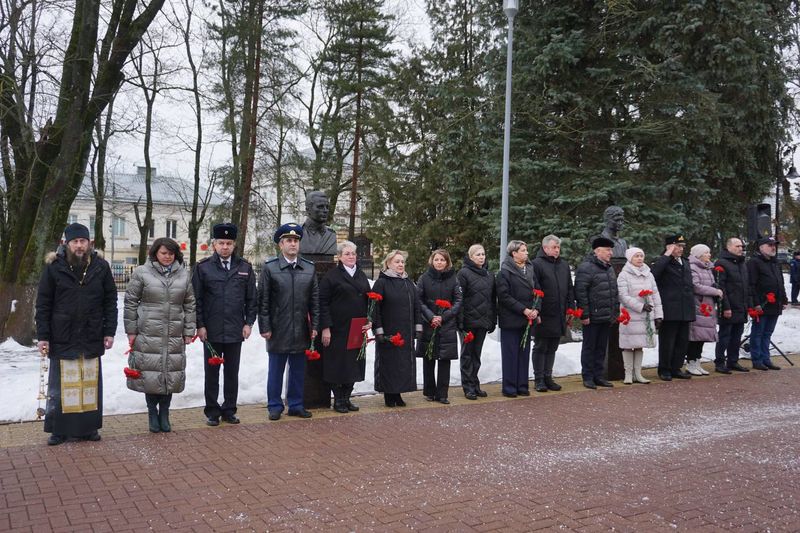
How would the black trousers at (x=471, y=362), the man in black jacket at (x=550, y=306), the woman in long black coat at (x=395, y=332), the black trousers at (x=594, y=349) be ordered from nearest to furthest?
the woman in long black coat at (x=395, y=332), the black trousers at (x=471, y=362), the man in black jacket at (x=550, y=306), the black trousers at (x=594, y=349)

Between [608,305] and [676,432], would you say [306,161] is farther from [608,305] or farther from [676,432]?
[676,432]

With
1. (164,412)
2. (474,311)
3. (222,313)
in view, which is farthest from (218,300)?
(474,311)

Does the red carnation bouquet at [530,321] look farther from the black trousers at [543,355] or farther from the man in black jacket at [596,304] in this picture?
the man in black jacket at [596,304]

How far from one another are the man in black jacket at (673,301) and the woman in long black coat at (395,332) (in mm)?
4260

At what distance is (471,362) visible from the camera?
9.38m

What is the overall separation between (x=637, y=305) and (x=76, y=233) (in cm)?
739

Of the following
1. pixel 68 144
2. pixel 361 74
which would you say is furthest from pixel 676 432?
pixel 361 74

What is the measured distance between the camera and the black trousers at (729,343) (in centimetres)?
1176

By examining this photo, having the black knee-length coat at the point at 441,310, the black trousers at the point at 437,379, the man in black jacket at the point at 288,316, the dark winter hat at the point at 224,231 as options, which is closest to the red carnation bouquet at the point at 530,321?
the black knee-length coat at the point at 441,310

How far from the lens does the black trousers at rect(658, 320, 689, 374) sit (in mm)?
10867

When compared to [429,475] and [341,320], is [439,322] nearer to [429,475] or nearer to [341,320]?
[341,320]

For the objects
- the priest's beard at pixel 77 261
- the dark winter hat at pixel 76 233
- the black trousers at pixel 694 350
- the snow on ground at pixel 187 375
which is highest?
the dark winter hat at pixel 76 233

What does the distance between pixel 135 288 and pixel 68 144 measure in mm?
6906

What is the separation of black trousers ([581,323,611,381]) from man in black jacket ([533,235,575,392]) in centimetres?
52
